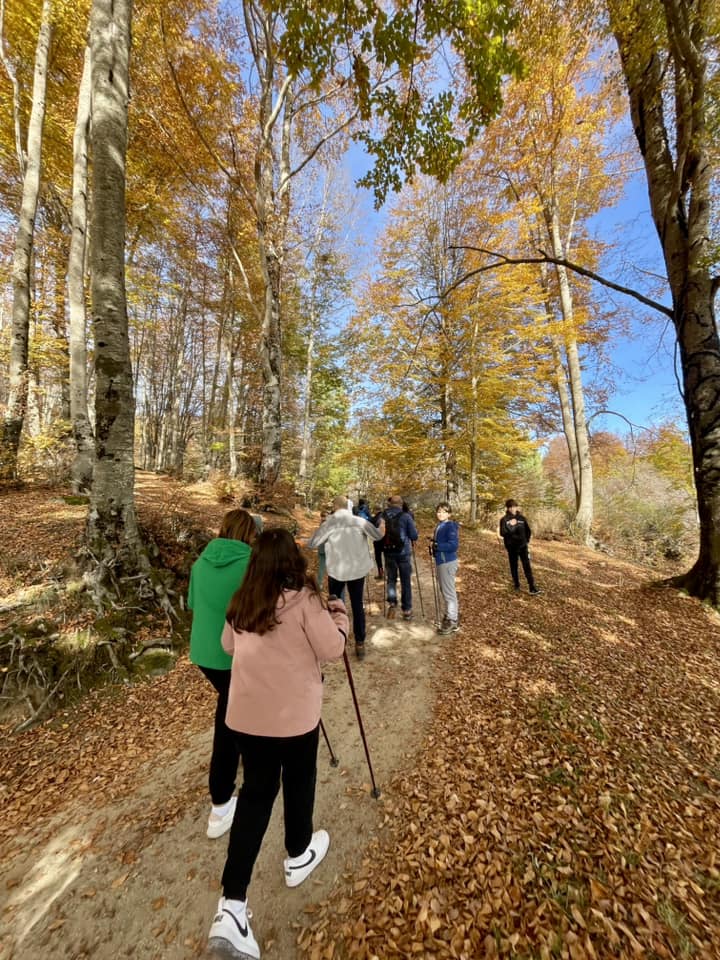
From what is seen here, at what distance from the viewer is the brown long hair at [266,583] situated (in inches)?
71.9

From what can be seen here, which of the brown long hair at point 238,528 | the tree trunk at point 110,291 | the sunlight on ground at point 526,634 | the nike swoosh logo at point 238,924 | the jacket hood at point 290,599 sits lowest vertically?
the nike swoosh logo at point 238,924

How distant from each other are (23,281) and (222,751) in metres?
11.1

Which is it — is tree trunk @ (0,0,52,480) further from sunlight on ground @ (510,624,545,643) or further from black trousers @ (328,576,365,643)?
sunlight on ground @ (510,624,545,643)

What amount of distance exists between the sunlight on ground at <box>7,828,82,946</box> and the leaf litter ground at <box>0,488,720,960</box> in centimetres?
1

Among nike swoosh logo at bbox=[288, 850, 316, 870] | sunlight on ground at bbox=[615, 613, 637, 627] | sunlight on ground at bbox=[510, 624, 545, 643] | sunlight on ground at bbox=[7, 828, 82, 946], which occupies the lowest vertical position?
sunlight on ground at bbox=[7, 828, 82, 946]

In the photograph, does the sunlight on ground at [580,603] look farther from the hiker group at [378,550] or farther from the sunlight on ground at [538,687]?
the sunlight on ground at [538,687]

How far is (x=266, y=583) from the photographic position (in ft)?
6.14

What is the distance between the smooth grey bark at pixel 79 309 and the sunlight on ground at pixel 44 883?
7.24 meters

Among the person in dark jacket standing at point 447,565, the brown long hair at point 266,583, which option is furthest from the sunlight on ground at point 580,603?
the brown long hair at point 266,583

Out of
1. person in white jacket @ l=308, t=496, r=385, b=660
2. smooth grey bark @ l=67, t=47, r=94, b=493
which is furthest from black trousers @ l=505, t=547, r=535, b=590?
smooth grey bark @ l=67, t=47, r=94, b=493

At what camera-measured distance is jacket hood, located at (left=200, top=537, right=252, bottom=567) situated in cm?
233

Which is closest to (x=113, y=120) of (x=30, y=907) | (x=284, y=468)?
(x=30, y=907)

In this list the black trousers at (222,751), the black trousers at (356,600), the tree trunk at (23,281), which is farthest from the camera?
the tree trunk at (23,281)

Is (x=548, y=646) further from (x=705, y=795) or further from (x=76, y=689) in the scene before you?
(x=76, y=689)
